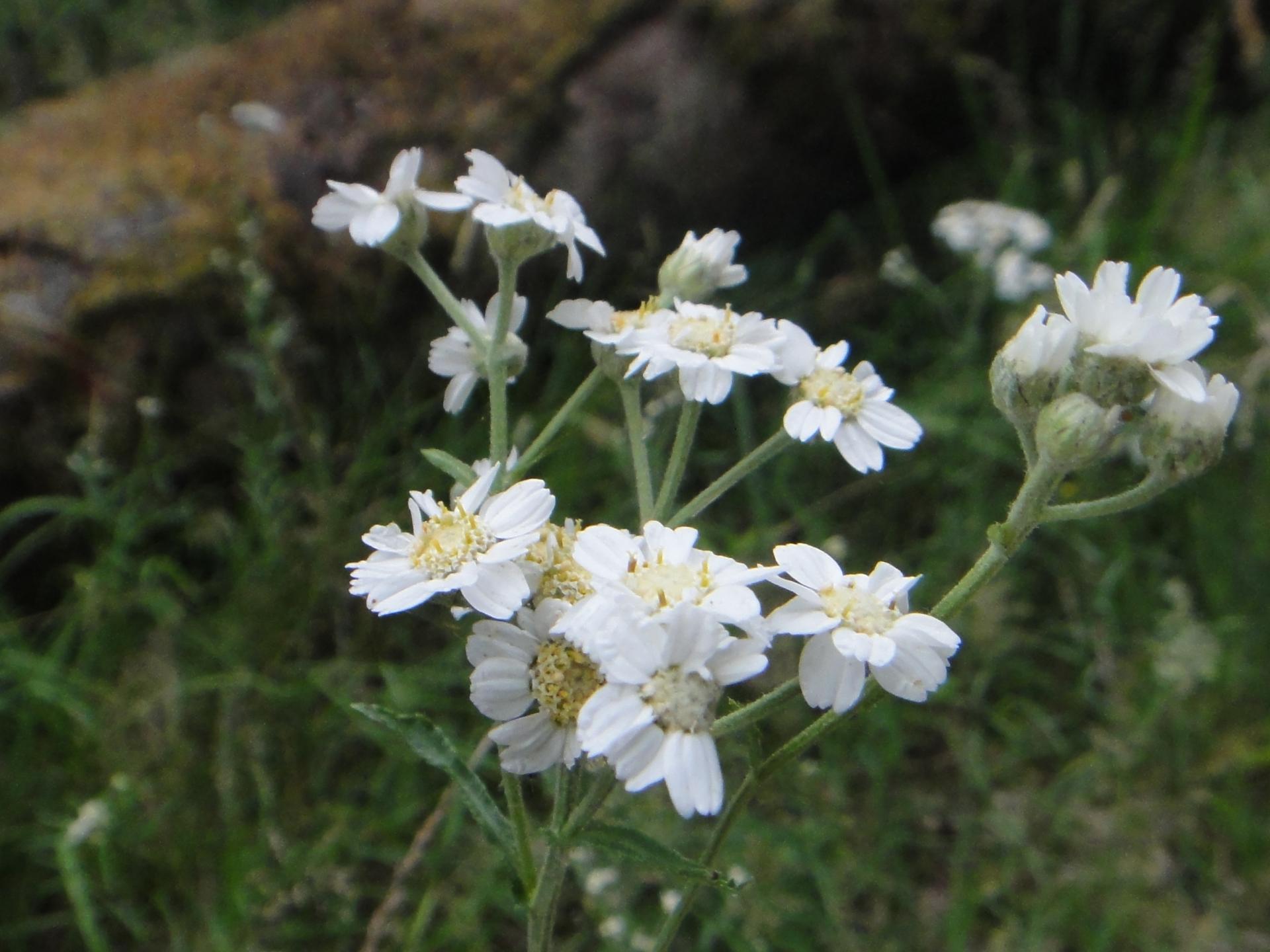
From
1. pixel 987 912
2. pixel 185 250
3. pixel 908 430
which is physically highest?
pixel 908 430

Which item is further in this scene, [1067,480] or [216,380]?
[1067,480]

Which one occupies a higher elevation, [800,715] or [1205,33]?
[1205,33]

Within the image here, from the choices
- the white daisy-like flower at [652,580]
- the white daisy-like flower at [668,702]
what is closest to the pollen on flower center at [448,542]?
the white daisy-like flower at [652,580]

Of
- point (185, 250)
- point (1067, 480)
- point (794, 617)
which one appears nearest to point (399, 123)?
point (185, 250)

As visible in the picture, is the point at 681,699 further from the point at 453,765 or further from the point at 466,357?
the point at 466,357

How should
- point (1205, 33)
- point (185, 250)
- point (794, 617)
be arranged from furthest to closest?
point (1205, 33) → point (185, 250) → point (794, 617)

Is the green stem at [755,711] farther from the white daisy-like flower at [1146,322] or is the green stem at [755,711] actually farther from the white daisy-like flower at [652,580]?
the white daisy-like flower at [1146,322]

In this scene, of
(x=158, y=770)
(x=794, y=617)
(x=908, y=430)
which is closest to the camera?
(x=794, y=617)

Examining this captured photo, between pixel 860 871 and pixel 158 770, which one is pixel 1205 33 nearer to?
pixel 860 871

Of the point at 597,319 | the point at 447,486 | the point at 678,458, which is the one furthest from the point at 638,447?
the point at 447,486
